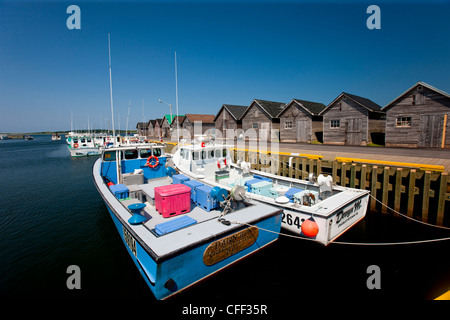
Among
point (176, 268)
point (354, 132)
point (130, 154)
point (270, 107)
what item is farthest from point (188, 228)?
point (270, 107)

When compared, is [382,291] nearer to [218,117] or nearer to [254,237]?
[254,237]

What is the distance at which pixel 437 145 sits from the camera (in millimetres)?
17094

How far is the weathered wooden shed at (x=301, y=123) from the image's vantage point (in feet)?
86.1

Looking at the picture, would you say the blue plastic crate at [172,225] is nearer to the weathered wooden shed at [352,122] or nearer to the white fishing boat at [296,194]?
the white fishing boat at [296,194]

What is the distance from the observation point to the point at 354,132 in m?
22.1

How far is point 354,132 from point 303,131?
228 inches

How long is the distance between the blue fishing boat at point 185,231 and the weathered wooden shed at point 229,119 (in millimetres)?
27100

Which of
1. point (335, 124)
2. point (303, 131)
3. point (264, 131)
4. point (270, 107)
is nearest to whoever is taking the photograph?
point (335, 124)

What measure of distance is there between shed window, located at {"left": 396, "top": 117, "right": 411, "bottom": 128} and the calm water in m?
13.9

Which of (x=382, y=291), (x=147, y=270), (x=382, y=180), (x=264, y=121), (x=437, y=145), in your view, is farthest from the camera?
(x=264, y=121)

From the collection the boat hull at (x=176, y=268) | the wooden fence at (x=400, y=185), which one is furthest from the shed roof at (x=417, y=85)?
the boat hull at (x=176, y=268)

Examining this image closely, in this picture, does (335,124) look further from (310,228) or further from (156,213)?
(156,213)
